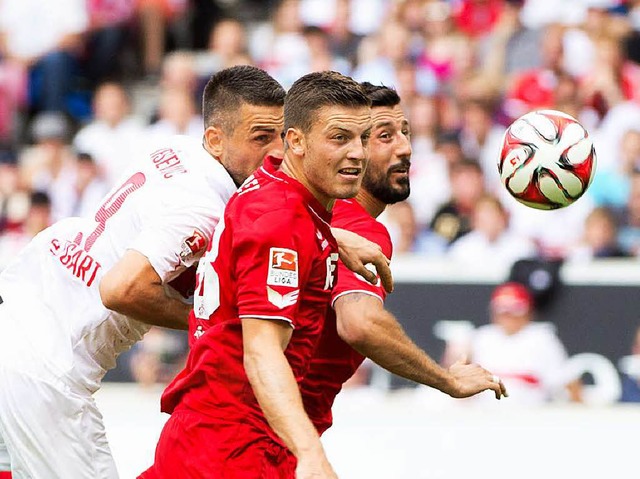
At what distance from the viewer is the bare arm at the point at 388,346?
4.95 meters

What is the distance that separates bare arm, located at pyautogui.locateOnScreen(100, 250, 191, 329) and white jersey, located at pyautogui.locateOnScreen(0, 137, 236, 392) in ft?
0.84

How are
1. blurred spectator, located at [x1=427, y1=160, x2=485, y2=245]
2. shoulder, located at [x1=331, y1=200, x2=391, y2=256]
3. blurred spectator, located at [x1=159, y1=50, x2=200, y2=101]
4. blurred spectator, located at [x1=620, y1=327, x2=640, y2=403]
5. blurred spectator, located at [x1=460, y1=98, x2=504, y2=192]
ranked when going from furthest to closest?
blurred spectator, located at [x1=159, y1=50, x2=200, y2=101]
blurred spectator, located at [x1=460, y1=98, x2=504, y2=192]
blurred spectator, located at [x1=427, y1=160, x2=485, y2=245]
blurred spectator, located at [x1=620, y1=327, x2=640, y2=403]
shoulder, located at [x1=331, y1=200, x2=391, y2=256]

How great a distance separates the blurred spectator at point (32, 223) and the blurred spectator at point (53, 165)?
0.40 m

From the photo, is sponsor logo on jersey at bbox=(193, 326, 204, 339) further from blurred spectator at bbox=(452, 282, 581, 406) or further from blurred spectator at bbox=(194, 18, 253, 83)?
blurred spectator at bbox=(194, 18, 253, 83)

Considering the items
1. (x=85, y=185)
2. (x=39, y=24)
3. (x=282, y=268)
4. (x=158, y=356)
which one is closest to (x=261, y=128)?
(x=282, y=268)

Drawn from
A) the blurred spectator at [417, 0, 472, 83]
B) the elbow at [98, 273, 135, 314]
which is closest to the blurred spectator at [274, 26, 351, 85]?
the blurred spectator at [417, 0, 472, 83]

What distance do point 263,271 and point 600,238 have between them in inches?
264

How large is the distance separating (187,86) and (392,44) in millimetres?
2243

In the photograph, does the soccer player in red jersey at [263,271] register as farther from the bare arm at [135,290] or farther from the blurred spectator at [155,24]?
the blurred spectator at [155,24]

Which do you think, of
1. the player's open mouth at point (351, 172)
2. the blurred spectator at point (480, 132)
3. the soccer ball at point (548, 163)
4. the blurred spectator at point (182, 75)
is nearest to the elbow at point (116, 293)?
the player's open mouth at point (351, 172)

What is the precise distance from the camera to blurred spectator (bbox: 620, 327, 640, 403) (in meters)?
9.78

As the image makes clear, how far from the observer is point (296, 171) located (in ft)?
14.9

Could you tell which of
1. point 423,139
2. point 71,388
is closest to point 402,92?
point 423,139

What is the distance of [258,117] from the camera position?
5.26 meters
